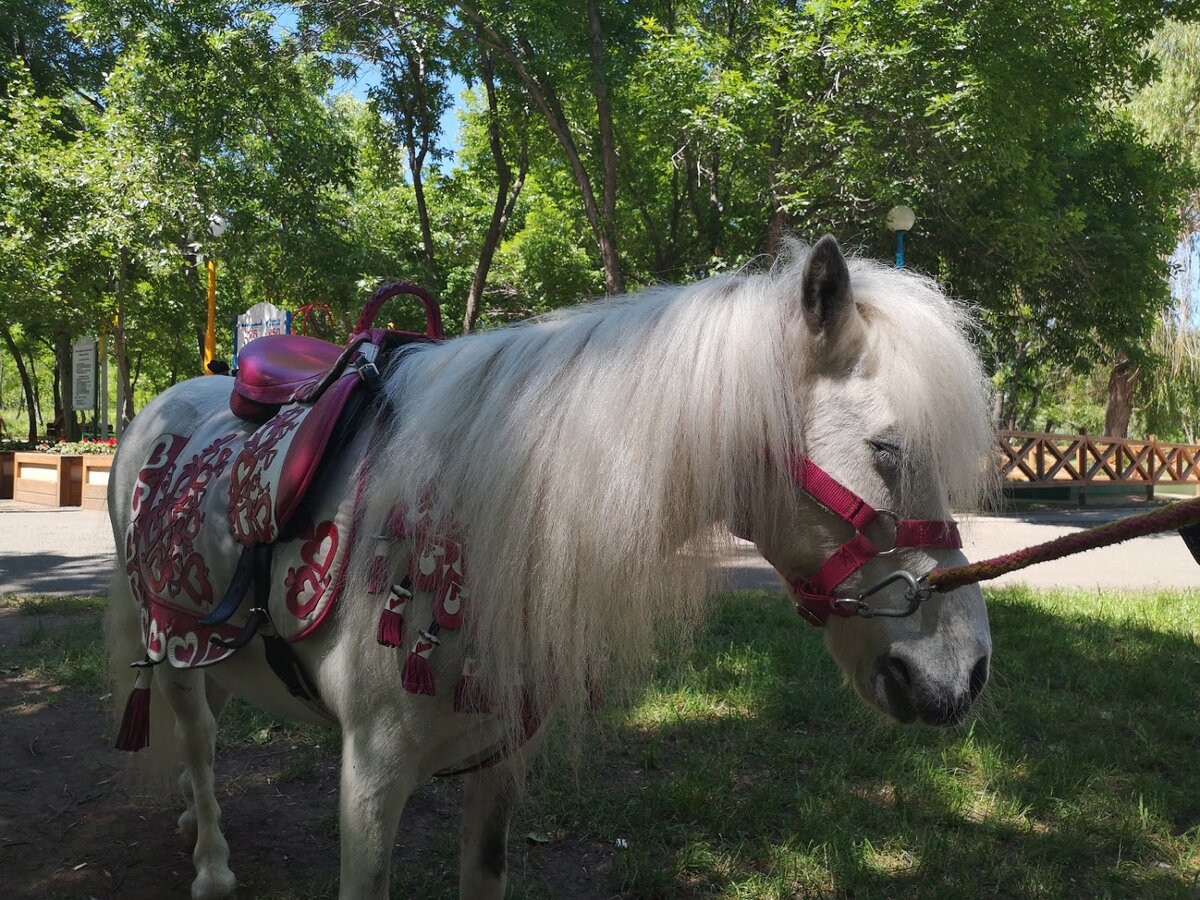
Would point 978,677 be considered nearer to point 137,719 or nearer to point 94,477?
point 137,719

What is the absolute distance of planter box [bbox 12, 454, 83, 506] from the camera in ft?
48.8

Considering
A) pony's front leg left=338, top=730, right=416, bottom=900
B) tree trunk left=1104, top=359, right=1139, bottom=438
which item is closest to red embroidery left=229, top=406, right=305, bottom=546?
pony's front leg left=338, top=730, right=416, bottom=900

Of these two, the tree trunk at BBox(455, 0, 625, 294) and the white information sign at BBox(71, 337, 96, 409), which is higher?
the tree trunk at BBox(455, 0, 625, 294)

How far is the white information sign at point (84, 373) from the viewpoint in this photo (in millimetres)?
16172

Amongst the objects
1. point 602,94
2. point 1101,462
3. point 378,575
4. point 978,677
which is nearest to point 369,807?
point 378,575

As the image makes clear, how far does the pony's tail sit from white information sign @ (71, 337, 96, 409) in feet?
49.4

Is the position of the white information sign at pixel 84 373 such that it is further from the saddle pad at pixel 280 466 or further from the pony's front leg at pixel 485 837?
the pony's front leg at pixel 485 837

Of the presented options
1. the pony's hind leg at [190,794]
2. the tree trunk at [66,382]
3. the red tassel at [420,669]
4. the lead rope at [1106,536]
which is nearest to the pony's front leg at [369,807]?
the red tassel at [420,669]

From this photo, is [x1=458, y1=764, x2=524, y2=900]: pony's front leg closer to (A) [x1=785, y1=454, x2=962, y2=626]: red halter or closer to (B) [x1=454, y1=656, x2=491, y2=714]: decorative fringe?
(B) [x1=454, y1=656, x2=491, y2=714]: decorative fringe

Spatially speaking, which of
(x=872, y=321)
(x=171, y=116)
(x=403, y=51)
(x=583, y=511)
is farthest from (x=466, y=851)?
(x=171, y=116)

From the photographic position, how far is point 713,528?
170 centimetres

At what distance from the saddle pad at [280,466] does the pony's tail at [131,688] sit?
1.36 meters

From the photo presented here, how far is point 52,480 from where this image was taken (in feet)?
49.4

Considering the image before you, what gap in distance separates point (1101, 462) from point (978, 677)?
19510 mm
